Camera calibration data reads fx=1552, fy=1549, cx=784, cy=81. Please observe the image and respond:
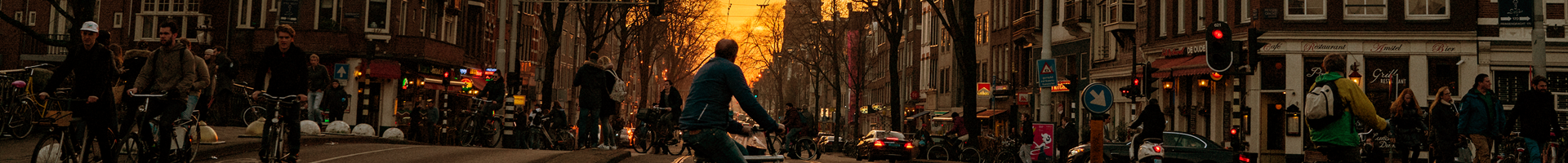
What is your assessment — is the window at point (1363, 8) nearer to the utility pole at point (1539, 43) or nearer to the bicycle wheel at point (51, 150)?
the utility pole at point (1539, 43)

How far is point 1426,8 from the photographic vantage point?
101 ft

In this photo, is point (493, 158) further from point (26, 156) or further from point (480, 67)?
point (480, 67)

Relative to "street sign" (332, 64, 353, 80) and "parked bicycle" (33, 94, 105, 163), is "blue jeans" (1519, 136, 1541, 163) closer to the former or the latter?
"parked bicycle" (33, 94, 105, 163)

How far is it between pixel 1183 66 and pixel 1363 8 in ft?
12.4

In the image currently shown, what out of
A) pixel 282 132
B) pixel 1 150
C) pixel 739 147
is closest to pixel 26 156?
pixel 1 150

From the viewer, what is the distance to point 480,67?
47.4 metres

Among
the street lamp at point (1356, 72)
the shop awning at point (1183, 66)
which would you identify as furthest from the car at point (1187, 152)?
the shop awning at point (1183, 66)

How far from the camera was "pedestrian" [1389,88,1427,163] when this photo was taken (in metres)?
13.3

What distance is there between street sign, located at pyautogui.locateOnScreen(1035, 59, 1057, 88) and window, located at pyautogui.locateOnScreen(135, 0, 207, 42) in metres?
22.2

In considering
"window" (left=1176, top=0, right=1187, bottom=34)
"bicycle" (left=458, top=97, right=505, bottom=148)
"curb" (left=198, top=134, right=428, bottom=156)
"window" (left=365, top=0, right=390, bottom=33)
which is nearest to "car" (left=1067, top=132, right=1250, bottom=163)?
"bicycle" (left=458, top=97, right=505, bottom=148)

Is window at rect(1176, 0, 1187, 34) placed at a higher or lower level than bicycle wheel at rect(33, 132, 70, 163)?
higher

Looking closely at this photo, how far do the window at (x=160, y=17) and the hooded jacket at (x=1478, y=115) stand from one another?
29.6m

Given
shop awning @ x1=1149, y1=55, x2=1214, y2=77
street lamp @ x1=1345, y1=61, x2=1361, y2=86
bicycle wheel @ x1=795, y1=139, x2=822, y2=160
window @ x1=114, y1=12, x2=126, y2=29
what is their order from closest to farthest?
bicycle wheel @ x1=795, y1=139, x2=822, y2=160 < street lamp @ x1=1345, y1=61, x2=1361, y2=86 < shop awning @ x1=1149, y1=55, x2=1214, y2=77 < window @ x1=114, y1=12, x2=126, y2=29

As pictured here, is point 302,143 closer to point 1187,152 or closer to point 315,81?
point 315,81
